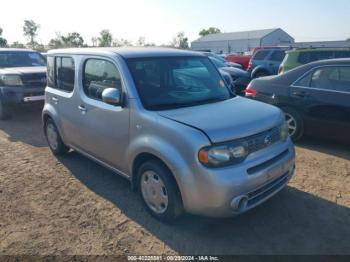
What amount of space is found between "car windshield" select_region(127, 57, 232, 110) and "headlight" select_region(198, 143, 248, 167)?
828 millimetres

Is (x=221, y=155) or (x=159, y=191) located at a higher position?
(x=221, y=155)

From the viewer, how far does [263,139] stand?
3.28 metres

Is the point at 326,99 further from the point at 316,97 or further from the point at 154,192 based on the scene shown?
the point at 154,192

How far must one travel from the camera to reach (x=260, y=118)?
3.37 metres

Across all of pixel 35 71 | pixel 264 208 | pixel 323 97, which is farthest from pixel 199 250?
pixel 35 71

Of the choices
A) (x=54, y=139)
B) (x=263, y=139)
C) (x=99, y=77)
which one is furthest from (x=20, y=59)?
(x=263, y=139)

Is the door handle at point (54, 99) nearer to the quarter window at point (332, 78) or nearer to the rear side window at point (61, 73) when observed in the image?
the rear side window at point (61, 73)

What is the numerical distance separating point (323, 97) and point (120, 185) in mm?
3587

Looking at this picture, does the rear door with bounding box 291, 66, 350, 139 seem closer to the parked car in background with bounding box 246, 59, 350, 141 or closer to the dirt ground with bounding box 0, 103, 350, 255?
the parked car in background with bounding box 246, 59, 350, 141

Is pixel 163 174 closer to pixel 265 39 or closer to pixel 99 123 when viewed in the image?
pixel 99 123

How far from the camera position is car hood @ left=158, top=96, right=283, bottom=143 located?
118 inches

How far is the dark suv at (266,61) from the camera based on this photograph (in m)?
14.6

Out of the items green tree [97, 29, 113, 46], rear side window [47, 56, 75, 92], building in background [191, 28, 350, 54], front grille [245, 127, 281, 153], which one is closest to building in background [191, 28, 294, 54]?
building in background [191, 28, 350, 54]

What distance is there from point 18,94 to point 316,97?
692 cm
